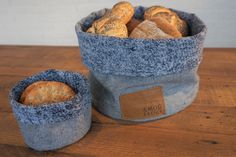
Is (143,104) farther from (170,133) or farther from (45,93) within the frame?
(45,93)

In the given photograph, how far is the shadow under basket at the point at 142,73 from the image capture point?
0.48 m

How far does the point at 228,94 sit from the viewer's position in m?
0.63

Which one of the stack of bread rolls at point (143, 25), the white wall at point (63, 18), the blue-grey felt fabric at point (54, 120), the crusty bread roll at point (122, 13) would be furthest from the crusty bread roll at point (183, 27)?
the white wall at point (63, 18)

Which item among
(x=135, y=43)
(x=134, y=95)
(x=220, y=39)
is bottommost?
(x=220, y=39)

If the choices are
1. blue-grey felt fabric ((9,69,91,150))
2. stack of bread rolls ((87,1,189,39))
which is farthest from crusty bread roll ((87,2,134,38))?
blue-grey felt fabric ((9,69,91,150))

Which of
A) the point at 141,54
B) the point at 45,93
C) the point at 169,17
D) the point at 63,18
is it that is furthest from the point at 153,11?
the point at 63,18

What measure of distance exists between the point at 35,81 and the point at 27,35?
3.05 feet

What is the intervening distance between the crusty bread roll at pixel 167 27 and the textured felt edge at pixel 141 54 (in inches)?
1.4

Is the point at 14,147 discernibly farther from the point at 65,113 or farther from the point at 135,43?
the point at 135,43

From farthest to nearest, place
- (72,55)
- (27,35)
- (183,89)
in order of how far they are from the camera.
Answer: (27,35) → (72,55) → (183,89)

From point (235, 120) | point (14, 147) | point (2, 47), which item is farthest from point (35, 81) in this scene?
point (2, 47)

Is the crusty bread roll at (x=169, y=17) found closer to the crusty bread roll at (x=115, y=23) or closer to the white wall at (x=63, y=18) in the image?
the crusty bread roll at (x=115, y=23)

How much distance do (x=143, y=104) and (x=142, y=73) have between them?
0.22 ft

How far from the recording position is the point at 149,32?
510 mm
